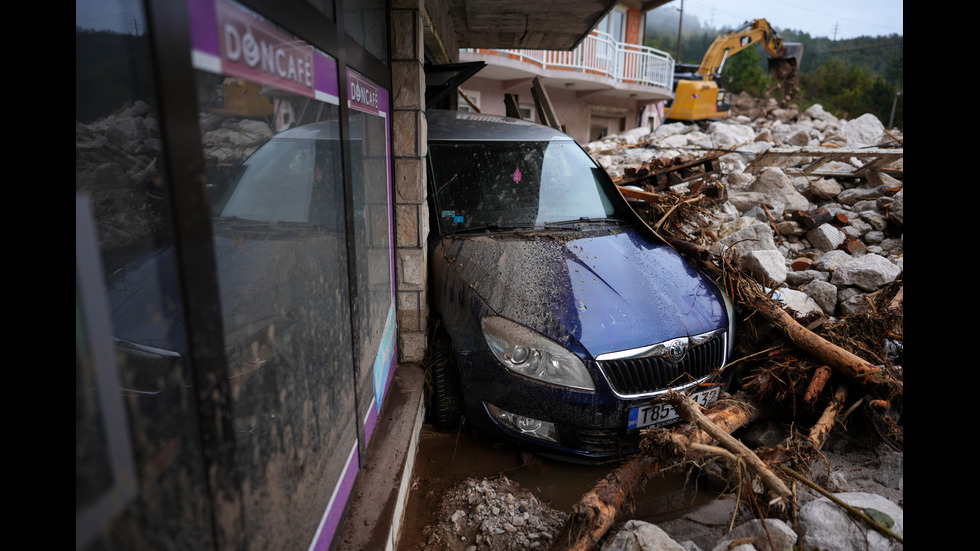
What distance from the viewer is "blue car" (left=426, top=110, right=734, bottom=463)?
9.87 ft

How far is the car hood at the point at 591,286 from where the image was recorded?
3.08 metres

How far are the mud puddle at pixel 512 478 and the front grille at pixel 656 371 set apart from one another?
49 cm

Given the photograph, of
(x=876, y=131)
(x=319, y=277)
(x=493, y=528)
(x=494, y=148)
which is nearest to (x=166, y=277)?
(x=319, y=277)

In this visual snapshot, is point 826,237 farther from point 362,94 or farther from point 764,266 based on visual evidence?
point 362,94

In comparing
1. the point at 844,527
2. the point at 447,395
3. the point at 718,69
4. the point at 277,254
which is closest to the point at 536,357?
the point at 447,395

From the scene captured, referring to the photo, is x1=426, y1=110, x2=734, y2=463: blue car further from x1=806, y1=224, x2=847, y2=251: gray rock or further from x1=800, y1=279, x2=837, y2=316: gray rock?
x1=806, y1=224, x2=847, y2=251: gray rock

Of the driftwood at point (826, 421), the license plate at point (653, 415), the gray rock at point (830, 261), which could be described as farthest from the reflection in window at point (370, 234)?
the gray rock at point (830, 261)

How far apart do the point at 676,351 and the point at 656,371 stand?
17 centimetres

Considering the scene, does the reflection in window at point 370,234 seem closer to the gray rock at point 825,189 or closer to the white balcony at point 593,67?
the gray rock at point 825,189

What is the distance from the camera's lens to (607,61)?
19.2m

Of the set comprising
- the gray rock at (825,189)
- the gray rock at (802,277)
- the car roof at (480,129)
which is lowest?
the gray rock at (802,277)
